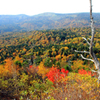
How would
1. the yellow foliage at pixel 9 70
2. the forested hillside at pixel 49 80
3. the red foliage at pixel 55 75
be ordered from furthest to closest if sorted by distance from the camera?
the yellow foliage at pixel 9 70, the red foliage at pixel 55 75, the forested hillside at pixel 49 80

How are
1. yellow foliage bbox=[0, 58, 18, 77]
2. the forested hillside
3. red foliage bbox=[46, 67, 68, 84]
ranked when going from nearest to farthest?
1. the forested hillside
2. red foliage bbox=[46, 67, 68, 84]
3. yellow foliage bbox=[0, 58, 18, 77]

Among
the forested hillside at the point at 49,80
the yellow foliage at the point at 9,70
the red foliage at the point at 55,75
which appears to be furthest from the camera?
the yellow foliage at the point at 9,70

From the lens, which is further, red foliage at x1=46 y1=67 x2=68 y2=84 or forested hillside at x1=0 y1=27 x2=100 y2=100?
red foliage at x1=46 y1=67 x2=68 y2=84

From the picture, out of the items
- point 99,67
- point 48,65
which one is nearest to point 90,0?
point 99,67

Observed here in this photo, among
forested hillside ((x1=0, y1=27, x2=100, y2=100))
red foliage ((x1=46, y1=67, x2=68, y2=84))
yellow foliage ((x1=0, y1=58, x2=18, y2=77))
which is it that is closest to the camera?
forested hillside ((x1=0, y1=27, x2=100, y2=100))

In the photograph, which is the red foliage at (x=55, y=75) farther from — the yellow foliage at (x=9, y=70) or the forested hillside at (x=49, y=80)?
the yellow foliage at (x=9, y=70)

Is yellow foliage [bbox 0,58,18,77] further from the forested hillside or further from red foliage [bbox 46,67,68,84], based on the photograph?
red foliage [bbox 46,67,68,84]

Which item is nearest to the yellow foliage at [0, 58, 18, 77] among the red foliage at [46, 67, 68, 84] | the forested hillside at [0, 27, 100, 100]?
the forested hillside at [0, 27, 100, 100]

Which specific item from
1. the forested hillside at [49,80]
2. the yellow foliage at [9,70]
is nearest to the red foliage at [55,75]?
the forested hillside at [49,80]

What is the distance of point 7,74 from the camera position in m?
13.3

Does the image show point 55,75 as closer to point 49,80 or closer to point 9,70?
point 49,80

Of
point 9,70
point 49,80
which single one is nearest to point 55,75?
point 49,80

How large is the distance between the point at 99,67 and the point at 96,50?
5803 centimetres

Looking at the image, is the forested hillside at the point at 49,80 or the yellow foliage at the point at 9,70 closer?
the forested hillside at the point at 49,80
